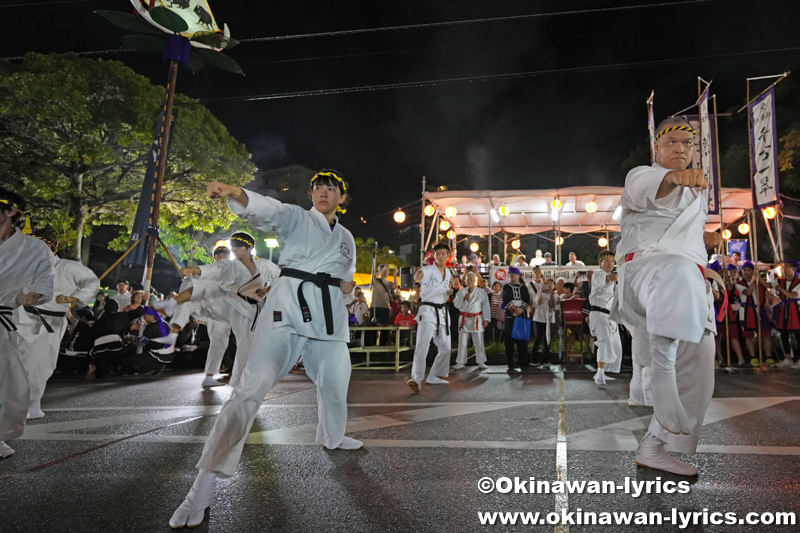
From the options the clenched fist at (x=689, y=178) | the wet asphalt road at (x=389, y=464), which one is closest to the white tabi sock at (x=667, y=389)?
the wet asphalt road at (x=389, y=464)

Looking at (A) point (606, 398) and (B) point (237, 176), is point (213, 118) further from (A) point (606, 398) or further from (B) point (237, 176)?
(A) point (606, 398)

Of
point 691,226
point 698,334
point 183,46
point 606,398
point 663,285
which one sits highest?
point 183,46

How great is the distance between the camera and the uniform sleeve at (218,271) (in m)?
6.77

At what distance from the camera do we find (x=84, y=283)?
5.80 metres

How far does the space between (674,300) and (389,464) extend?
2.03 m

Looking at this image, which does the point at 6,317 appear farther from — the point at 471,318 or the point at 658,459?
the point at 471,318

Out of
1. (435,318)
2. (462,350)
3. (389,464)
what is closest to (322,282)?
(389,464)

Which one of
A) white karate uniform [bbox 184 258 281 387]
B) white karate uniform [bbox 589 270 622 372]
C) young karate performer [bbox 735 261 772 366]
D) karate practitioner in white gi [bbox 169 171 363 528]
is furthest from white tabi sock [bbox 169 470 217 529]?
young karate performer [bbox 735 261 772 366]

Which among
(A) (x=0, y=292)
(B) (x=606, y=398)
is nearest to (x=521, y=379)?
(B) (x=606, y=398)

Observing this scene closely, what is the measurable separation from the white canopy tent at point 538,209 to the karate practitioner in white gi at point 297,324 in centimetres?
1281

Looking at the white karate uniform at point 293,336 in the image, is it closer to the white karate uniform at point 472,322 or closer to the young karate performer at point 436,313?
the young karate performer at point 436,313

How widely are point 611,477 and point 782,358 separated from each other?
31.7ft

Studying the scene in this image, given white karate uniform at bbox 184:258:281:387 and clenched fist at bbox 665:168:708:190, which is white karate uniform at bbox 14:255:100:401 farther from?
clenched fist at bbox 665:168:708:190

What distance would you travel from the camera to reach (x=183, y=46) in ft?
46.4
